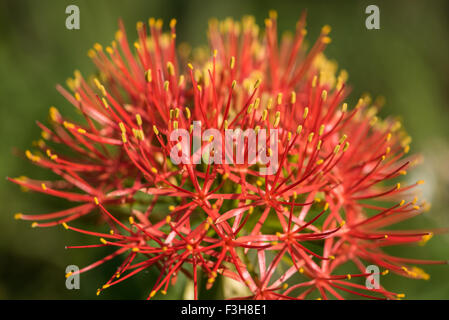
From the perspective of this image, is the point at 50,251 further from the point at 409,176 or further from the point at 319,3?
the point at 319,3

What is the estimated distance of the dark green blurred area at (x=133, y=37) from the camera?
96.9 inches

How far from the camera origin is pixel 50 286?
2584 millimetres

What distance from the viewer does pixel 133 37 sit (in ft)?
12.4

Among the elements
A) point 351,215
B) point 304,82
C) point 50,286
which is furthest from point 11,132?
point 351,215

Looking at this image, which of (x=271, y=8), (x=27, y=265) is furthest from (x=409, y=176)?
(x=27, y=265)

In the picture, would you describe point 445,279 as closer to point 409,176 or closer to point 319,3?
point 409,176

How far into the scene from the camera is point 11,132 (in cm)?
281

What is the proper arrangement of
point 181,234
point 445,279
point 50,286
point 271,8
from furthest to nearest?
point 271,8 < point 50,286 < point 445,279 < point 181,234

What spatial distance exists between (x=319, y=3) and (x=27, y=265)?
3612mm

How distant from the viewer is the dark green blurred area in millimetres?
2461
